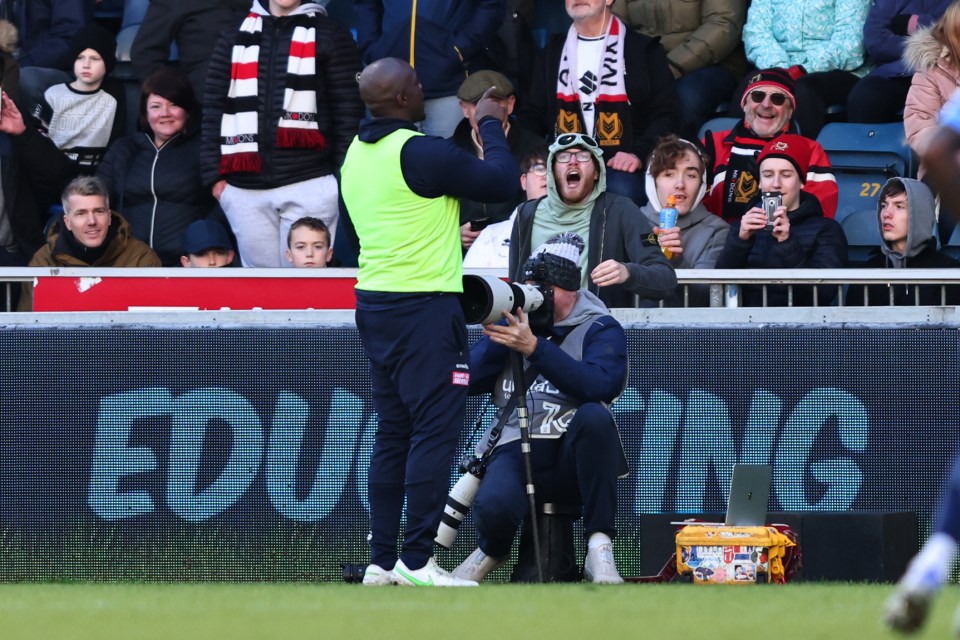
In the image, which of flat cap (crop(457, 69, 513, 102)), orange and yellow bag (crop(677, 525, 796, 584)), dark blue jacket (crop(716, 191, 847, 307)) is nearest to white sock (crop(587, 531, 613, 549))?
orange and yellow bag (crop(677, 525, 796, 584))

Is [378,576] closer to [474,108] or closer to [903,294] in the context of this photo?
[903,294]

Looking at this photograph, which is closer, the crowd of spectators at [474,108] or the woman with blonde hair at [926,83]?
the crowd of spectators at [474,108]

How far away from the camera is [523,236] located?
8.62 m

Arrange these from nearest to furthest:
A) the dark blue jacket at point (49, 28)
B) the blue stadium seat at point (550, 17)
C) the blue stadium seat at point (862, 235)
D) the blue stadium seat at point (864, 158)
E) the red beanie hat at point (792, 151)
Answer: the red beanie hat at point (792, 151)
the blue stadium seat at point (862, 235)
the blue stadium seat at point (864, 158)
the dark blue jacket at point (49, 28)
the blue stadium seat at point (550, 17)

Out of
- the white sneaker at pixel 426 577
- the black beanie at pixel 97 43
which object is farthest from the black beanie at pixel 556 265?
the black beanie at pixel 97 43

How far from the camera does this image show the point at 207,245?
1041 centimetres

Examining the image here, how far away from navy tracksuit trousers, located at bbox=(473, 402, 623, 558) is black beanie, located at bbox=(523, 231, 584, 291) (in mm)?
562

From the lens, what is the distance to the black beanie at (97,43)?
12.0 m

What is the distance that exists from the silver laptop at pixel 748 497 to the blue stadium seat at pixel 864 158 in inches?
154

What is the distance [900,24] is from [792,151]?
6.36ft

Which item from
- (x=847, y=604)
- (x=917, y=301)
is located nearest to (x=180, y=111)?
(x=917, y=301)

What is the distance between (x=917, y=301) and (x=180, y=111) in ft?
16.3

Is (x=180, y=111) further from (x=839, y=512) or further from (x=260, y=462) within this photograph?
(x=839, y=512)

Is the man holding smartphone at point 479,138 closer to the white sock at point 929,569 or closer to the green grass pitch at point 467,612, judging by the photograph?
the green grass pitch at point 467,612
